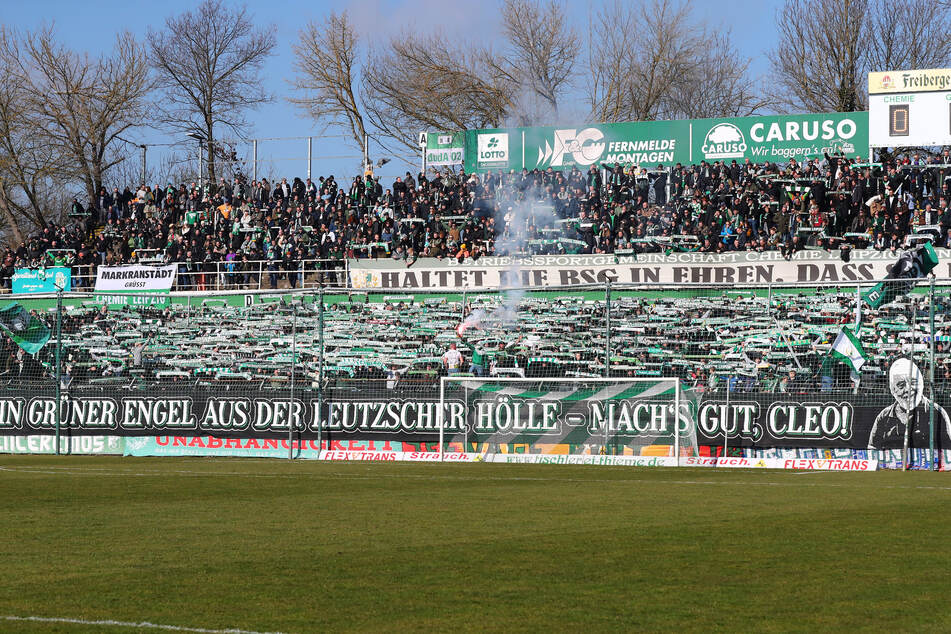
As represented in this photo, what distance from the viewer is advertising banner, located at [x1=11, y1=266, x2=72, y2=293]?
40531 mm

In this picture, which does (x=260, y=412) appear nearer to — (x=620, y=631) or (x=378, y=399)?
(x=378, y=399)

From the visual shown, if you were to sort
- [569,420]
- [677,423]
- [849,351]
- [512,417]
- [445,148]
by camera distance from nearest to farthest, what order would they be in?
[677,423]
[849,351]
[569,420]
[512,417]
[445,148]

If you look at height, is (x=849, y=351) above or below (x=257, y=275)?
below

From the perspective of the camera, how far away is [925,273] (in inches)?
1211

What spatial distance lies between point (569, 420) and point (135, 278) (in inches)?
916

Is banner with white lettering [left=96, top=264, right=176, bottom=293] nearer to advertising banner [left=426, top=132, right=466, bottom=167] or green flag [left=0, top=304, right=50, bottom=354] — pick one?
advertising banner [left=426, top=132, right=466, bottom=167]

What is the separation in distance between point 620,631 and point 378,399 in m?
15.6

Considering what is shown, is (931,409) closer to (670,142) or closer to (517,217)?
(517,217)

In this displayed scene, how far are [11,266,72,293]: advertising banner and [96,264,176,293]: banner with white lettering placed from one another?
107 cm

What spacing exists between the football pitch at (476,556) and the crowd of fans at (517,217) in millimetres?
18013

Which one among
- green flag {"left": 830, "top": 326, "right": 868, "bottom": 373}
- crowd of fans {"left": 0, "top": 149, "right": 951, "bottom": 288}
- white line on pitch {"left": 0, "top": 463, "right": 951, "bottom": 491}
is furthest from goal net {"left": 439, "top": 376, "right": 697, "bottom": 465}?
crowd of fans {"left": 0, "top": 149, "right": 951, "bottom": 288}

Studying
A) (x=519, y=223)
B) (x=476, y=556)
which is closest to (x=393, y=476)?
(x=476, y=556)

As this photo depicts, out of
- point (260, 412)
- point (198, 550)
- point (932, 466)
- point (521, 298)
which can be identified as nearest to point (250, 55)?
point (521, 298)

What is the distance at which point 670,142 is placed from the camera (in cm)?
4031
